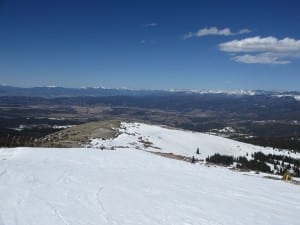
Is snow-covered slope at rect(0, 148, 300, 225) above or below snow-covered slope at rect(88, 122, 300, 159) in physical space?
above

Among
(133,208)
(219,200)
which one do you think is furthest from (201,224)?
(219,200)

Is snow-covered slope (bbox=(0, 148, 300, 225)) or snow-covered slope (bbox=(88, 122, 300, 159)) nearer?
snow-covered slope (bbox=(0, 148, 300, 225))

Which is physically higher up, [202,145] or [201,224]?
[201,224]

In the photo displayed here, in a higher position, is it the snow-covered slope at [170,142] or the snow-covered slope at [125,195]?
Answer: the snow-covered slope at [125,195]

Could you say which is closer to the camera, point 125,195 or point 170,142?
point 125,195

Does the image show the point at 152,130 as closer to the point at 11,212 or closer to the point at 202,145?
the point at 202,145

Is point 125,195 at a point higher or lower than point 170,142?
higher

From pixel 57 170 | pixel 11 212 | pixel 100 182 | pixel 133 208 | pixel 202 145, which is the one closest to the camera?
pixel 11 212

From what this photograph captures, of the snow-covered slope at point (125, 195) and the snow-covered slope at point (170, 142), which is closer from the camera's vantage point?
the snow-covered slope at point (125, 195)
